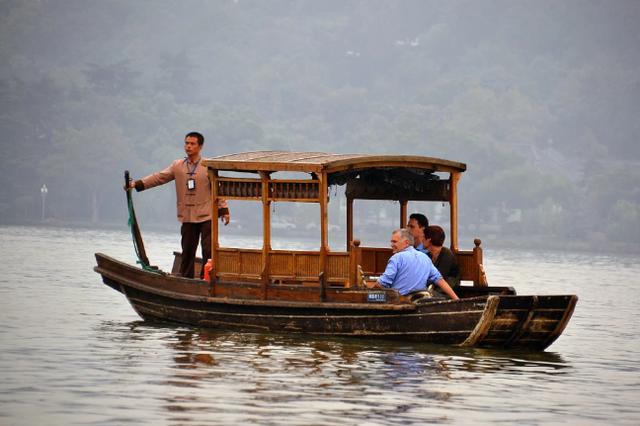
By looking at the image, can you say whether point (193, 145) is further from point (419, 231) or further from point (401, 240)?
point (401, 240)

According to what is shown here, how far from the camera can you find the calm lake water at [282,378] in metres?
11.9

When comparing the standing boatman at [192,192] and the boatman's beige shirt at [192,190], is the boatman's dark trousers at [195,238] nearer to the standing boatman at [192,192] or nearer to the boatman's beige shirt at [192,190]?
the standing boatman at [192,192]

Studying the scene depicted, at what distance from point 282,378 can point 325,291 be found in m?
3.16

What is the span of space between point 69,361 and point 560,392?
463cm

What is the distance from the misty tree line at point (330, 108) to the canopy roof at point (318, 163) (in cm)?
8876

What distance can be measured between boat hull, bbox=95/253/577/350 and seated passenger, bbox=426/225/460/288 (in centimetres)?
56

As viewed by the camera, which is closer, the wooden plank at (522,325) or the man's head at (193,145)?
the wooden plank at (522,325)

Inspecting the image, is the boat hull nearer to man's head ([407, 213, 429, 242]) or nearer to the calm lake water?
the calm lake water

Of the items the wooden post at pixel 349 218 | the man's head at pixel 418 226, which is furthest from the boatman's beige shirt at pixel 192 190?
the man's head at pixel 418 226

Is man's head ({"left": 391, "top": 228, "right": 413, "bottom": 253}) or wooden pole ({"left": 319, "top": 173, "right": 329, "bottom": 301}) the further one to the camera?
wooden pole ({"left": 319, "top": 173, "right": 329, "bottom": 301})

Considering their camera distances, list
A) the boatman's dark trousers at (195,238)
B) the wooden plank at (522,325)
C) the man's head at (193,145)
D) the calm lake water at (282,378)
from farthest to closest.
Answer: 1. the boatman's dark trousers at (195,238)
2. the man's head at (193,145)
3. the wooden plank at (522,325)
4. the calm lake water at (282,378)

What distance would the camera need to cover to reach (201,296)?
57.7ft

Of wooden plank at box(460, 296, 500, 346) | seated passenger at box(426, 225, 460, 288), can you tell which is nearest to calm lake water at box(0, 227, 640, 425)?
wooden plank at box(460, 296, 500, 346)

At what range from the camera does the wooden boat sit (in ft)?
53.2
